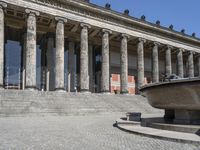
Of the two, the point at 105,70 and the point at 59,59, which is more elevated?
the point at 59,59

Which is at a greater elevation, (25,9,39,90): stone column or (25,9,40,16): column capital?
(25,9,40,16): column capital

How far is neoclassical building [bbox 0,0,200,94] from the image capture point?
1283 inches

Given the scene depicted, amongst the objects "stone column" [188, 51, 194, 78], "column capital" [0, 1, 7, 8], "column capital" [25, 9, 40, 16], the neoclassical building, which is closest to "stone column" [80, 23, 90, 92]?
the neoclassical building

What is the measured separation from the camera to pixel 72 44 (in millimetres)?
42781

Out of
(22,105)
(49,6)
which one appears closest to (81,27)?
(49,6)

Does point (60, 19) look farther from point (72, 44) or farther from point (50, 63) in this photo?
point (72, 44)

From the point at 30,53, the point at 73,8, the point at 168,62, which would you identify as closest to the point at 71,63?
the point at 73,8

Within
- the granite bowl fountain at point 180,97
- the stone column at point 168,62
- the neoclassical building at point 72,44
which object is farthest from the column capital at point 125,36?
the granite bowl fountain at point 180,97

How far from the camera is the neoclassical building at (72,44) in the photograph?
32.6m

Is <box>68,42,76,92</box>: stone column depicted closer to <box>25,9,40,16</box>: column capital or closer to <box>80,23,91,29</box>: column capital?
<box>80,23,91,29</box>: column capital

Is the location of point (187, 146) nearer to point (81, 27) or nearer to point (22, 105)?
point (22, 105)

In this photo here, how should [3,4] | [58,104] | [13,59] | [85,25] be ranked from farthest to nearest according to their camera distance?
[13,59] < [85,25] < [3,4] < [58,104]

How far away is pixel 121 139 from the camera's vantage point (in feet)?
33.7

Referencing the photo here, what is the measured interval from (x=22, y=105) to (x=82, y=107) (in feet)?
19.3
